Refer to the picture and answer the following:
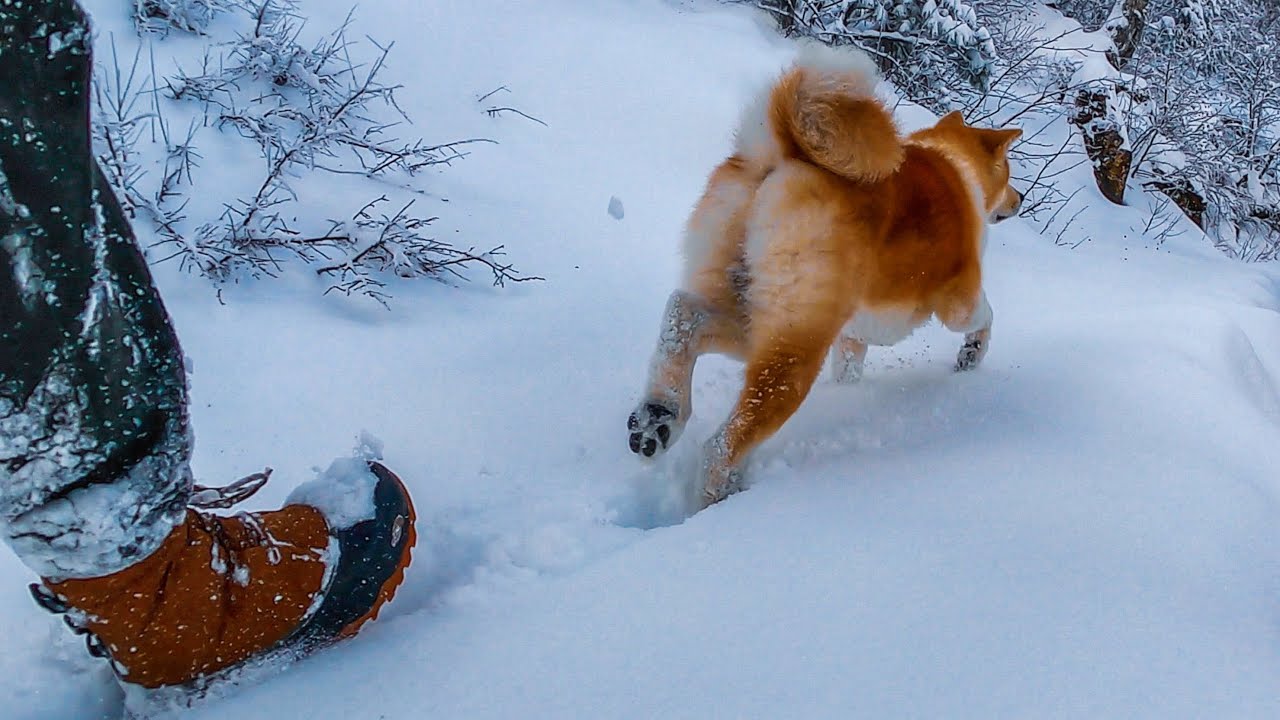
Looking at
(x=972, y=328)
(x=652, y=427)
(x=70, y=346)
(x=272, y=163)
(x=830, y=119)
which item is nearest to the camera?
(x=70, y=346)

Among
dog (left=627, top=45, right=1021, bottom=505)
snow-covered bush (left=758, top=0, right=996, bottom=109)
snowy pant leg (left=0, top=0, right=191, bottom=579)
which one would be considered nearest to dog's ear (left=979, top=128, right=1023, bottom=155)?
dog (left=627, top=45, right=1021, bottom=505)

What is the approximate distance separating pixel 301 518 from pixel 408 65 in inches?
122

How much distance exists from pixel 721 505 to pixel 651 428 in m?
0.34

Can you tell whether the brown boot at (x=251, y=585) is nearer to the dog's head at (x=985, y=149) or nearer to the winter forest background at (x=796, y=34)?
the winter forest background at (x=796, y=34)

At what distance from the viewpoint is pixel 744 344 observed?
2.19 meters

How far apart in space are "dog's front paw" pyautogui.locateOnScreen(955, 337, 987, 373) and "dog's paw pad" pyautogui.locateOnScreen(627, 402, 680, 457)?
1.14m

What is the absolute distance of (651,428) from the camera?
206 cm

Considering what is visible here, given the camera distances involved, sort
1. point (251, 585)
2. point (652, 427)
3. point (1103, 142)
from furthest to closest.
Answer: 1. point (1103, 142)
2. point (652, 427)
3. point (251, 585)

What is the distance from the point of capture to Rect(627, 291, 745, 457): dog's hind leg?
2074 mm

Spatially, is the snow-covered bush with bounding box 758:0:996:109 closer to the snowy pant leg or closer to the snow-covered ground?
the snow-covered ground

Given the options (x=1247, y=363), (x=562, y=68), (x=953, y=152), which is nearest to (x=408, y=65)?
(x=562, y=68)

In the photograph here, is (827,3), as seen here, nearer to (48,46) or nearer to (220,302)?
(220,302)

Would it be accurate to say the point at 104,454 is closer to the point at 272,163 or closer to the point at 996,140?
the point at 272,163

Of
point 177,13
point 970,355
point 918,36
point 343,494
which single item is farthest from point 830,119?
point 918,36
